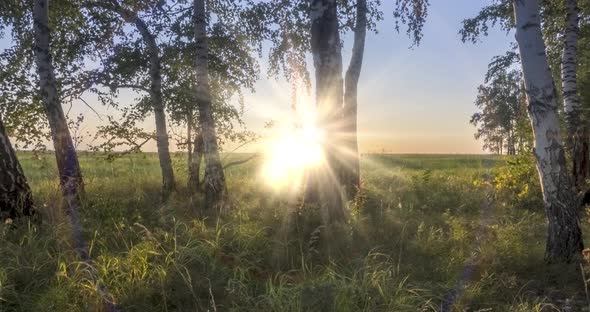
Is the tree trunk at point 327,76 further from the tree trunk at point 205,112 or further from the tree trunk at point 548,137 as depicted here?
the tree trunk at point 205,112

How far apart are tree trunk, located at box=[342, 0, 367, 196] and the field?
1.93m

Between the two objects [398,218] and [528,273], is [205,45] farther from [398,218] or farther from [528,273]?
[528,273]

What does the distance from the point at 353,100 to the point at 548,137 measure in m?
6.43

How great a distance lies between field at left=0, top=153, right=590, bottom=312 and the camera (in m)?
3.83

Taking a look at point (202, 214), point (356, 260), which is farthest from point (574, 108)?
point (202, 214)

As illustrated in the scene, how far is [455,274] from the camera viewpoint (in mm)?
5039

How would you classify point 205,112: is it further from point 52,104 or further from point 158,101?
point 52,104

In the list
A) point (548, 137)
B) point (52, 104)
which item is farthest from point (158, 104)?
point (548, 137)

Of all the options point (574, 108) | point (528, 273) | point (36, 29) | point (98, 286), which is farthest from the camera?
→ point (574, 108)

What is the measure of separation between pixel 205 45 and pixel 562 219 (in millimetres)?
8076

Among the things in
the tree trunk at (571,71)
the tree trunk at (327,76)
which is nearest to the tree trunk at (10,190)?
the tree trunk at (327,76)

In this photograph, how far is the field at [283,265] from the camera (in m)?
3.83

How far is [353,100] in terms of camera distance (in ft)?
38.1

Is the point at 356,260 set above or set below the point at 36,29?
below
